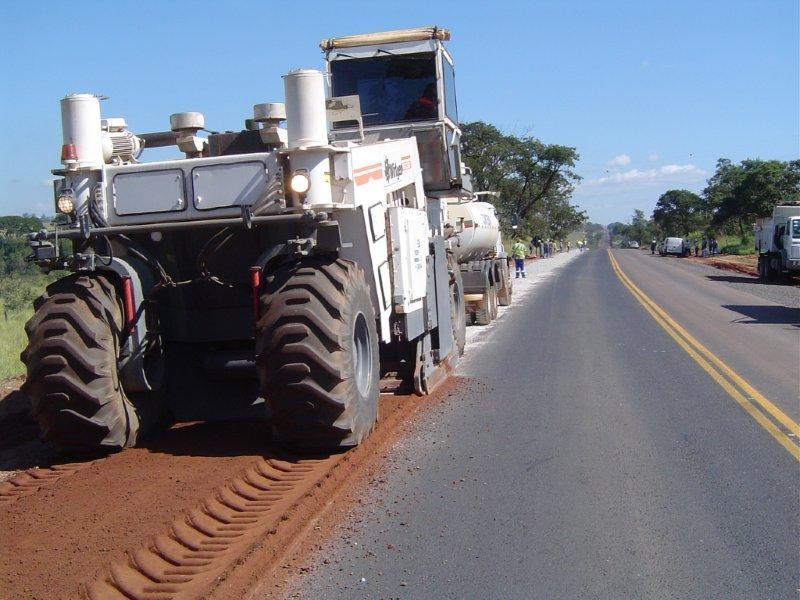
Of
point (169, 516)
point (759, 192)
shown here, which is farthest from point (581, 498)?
point (759, 192)

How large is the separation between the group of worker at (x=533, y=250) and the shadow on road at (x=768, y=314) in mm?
14332

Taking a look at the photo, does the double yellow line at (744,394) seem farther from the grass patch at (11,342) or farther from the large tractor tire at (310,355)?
the grass patch at (11,342)

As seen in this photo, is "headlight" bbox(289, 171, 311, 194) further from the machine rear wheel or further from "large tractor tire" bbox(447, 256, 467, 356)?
the machine rear wheel

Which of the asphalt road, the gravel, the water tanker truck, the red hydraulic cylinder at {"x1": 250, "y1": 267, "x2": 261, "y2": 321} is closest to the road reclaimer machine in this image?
the red hydraulic cylinder at {"x1": 250, "y1": 267, "x2": 261, "y2": 321}

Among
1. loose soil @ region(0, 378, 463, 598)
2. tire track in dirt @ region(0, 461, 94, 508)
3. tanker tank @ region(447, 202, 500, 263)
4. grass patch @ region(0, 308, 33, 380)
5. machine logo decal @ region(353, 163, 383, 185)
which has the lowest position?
loose soil @ region(0, 378, 463, 598)

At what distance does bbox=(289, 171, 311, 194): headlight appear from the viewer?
24.3 feet

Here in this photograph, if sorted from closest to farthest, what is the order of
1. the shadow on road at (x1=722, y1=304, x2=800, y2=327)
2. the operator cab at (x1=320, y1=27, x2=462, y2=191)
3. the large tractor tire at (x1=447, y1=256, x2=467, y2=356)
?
the operator cab at (x1=320, y1=27, x2=462, y2=191)
the large tractor tire at (x1=447, y1=256, x2=467, y2=356)
the shadow on road at (x1=722, y1=304, x2=800, y2=327)

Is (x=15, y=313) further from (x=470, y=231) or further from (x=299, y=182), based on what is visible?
(x=299, y=182)

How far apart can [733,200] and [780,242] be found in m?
39.4

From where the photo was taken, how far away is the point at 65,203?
7816 mm

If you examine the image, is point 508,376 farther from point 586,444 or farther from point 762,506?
point 762,506

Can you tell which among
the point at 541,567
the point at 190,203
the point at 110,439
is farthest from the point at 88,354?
the point at 541,567

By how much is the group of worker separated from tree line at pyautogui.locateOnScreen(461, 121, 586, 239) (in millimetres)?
1338

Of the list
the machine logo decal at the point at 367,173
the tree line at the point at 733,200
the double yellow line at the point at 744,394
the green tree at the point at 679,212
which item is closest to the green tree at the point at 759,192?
the tree line at the point at 733,200
